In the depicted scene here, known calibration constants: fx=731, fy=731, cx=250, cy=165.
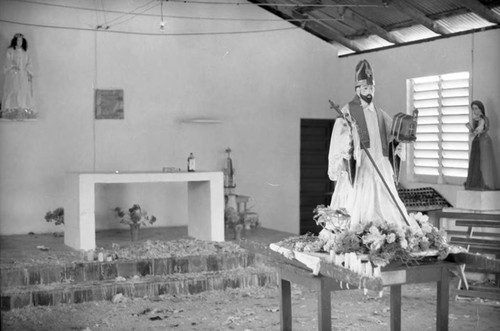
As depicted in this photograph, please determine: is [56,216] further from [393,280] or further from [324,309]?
[393,280]

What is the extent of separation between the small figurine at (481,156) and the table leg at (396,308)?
4352 mm

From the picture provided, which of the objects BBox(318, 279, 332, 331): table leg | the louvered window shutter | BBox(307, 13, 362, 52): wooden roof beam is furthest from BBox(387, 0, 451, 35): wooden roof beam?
BBox(318, 279, 332, 331): table leg

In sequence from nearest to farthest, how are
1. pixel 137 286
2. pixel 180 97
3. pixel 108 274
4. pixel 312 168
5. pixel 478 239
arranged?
pixel 137 286 < pixel 478 239 < pixel 108 274 < pixel 180 97 < pixel 312 168

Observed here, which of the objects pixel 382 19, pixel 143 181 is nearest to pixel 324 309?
pixel 143 181

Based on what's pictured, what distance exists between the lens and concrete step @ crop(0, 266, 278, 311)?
8.29 m

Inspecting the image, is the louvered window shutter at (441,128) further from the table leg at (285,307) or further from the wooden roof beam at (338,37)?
the table leg at (285,307)

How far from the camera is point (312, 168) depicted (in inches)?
566

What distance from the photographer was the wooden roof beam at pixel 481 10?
9.97m

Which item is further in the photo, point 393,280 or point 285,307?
point 285,307

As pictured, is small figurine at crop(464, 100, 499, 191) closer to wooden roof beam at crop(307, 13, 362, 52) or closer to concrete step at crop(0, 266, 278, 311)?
concrete step at crop(0, 266, 278, 311)

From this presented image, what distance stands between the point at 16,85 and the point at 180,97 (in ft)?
9.51

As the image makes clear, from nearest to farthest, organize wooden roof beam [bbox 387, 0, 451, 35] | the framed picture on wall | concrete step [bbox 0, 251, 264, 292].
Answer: concrete step [bbox 0, 251, 264, 292], wooden roof beam [bbox 387, 0, 451, 35], the framed picture on wall

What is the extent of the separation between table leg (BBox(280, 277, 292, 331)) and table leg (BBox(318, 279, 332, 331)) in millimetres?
791

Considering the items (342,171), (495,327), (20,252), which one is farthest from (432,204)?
(20,252)
